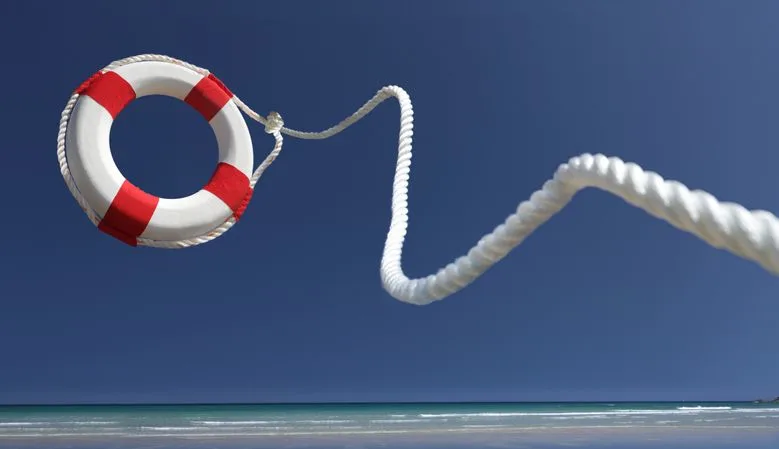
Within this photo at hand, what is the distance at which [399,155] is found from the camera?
1710mm

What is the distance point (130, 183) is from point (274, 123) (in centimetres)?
66

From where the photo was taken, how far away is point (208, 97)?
2965mm

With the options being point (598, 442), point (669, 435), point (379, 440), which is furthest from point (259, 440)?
A: point (669, 435)

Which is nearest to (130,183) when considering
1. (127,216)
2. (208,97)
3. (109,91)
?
(127,216)

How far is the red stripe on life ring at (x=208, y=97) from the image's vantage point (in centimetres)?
295

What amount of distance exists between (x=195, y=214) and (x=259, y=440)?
265 cm

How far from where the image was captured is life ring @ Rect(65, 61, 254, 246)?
2.56 metres

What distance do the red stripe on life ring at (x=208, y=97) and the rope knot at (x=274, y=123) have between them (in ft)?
0.74

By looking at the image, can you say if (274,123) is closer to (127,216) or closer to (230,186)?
(230,186)

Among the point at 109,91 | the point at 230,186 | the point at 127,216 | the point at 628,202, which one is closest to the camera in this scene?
the point at 628,202

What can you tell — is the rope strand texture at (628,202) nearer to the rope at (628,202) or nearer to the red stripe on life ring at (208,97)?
the rope at (628,202)

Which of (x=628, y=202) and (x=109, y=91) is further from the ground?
(x=109, y=91)

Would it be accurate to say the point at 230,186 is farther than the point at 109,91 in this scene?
Yes

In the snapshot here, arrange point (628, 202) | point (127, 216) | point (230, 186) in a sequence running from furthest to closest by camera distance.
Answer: point (230, 186), point (127, 216), point (628, 202)
